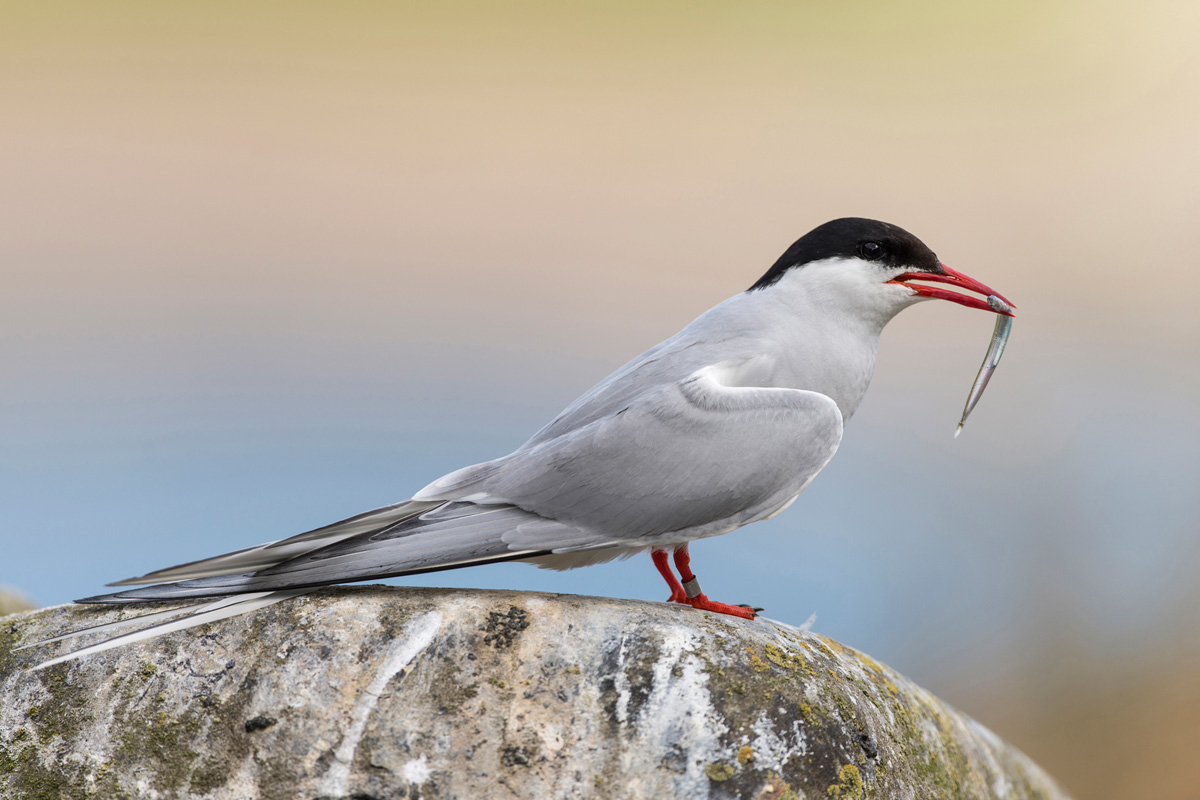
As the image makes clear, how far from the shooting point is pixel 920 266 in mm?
4902

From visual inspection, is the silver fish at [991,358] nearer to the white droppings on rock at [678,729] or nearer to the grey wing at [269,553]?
the white droppings on rock at [678,729]

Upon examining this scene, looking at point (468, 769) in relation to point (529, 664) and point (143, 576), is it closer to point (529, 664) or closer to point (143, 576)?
point (529, 664)

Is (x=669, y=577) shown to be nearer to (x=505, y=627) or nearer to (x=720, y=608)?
(x=720, y=608)

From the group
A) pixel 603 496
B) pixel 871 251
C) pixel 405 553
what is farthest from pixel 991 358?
pixel 405 553

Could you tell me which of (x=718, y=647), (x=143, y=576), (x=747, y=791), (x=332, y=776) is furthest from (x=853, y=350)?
(x=143, y=576)

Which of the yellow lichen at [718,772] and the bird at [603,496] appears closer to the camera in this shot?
the yellow lichen at [718,772]

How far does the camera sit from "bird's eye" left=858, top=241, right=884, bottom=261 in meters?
4.87

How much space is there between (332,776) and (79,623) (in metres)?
1.55

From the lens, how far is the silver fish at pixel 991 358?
5.06 metres

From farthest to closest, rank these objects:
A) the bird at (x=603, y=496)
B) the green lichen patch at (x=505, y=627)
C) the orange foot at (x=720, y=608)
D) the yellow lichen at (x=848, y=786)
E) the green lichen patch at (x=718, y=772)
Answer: the orange foot at (x=720, y=608), the bird at (x=603, y=496), the green lichen patch at (x=505, y=627), the yellow lichen at (x=848, y=786), the green lichen patch at (x=718, y=772)

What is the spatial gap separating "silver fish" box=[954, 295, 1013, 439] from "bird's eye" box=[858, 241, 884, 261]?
650 mm

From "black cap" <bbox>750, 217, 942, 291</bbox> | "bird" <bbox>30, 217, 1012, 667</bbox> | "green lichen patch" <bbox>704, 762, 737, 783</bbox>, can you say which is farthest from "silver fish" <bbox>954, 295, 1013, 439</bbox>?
"green lichen patch" <bbox>704, 762, 737, 783</bbox>

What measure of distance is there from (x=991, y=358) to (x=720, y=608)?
1.99 m

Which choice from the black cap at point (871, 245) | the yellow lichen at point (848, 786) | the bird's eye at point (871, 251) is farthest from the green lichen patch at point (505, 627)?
the bird's eye at point (871, 251)
